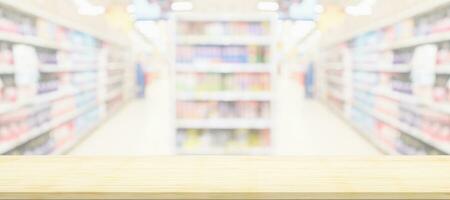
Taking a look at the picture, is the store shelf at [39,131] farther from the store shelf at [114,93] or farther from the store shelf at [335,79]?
the store shelf at [335,79]

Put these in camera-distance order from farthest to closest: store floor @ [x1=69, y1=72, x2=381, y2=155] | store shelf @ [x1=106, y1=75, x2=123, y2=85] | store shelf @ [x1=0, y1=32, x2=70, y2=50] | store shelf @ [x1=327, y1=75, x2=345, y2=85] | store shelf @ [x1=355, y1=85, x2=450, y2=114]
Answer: store shelf @ [x1=327, y1=75, x2=345, y2=85], store shelf @ [x1=106, y1=75, x2=123, y2=85], store floor @ [x1=69, y1=72, x2=381, y2=155], store shelf @ [x1=355, y1=85, x2=450, y2=114], store shelf @ [x1=0, y1=32, x2=70, y2=50]

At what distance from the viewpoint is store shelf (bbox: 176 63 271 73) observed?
5117 mm

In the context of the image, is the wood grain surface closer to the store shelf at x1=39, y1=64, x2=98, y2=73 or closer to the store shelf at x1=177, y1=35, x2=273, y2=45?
the store shelf at x1=177, y1=35, x2=273, y2=45

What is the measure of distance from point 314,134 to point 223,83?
8.45 ft

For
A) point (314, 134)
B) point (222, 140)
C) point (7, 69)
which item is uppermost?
point (7, 69)

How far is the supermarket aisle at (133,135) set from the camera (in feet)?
19.5

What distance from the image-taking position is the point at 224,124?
528cm

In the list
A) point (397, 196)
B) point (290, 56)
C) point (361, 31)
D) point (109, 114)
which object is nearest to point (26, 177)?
point (397, 196)

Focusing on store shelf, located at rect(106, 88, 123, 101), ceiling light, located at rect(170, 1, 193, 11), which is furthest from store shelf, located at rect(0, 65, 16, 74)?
store shelf, located at rect(106, 88, 123, 101)

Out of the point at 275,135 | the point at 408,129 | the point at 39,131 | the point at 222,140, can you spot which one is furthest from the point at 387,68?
the point at 39,131

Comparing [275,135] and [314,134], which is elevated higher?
[275,135]

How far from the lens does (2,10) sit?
3775 mm

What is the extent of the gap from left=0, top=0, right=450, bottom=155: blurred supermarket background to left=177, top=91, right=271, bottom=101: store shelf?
0.01 m

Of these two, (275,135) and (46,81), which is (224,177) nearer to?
(275,135)
